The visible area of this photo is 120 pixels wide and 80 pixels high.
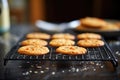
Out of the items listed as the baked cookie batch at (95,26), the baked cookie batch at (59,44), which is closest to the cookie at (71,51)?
the baked cookie batch at (59,44)

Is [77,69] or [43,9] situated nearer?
[77,69]

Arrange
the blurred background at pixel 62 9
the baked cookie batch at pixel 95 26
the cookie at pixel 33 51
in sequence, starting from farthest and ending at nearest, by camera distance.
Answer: the blurred background at pixel 62 9, the baked cookie batch at pixel 95 26, the cookie at pixel 33 51

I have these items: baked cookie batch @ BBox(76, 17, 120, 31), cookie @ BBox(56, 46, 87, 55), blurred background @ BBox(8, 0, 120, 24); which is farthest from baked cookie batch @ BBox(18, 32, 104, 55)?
blurred background @ BBox(8, 0, 120, 24)

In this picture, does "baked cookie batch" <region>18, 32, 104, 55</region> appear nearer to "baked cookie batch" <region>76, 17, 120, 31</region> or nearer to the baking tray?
the baking tray

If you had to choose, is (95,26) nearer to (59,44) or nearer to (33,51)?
(59,44)

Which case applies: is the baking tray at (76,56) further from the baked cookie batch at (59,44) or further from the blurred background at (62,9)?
the blurred background at (62,9)

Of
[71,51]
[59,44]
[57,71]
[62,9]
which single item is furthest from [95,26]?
[62,9]

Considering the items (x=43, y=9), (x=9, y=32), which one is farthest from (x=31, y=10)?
(x=9, y=32)

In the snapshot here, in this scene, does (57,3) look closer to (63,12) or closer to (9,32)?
(63,12)
